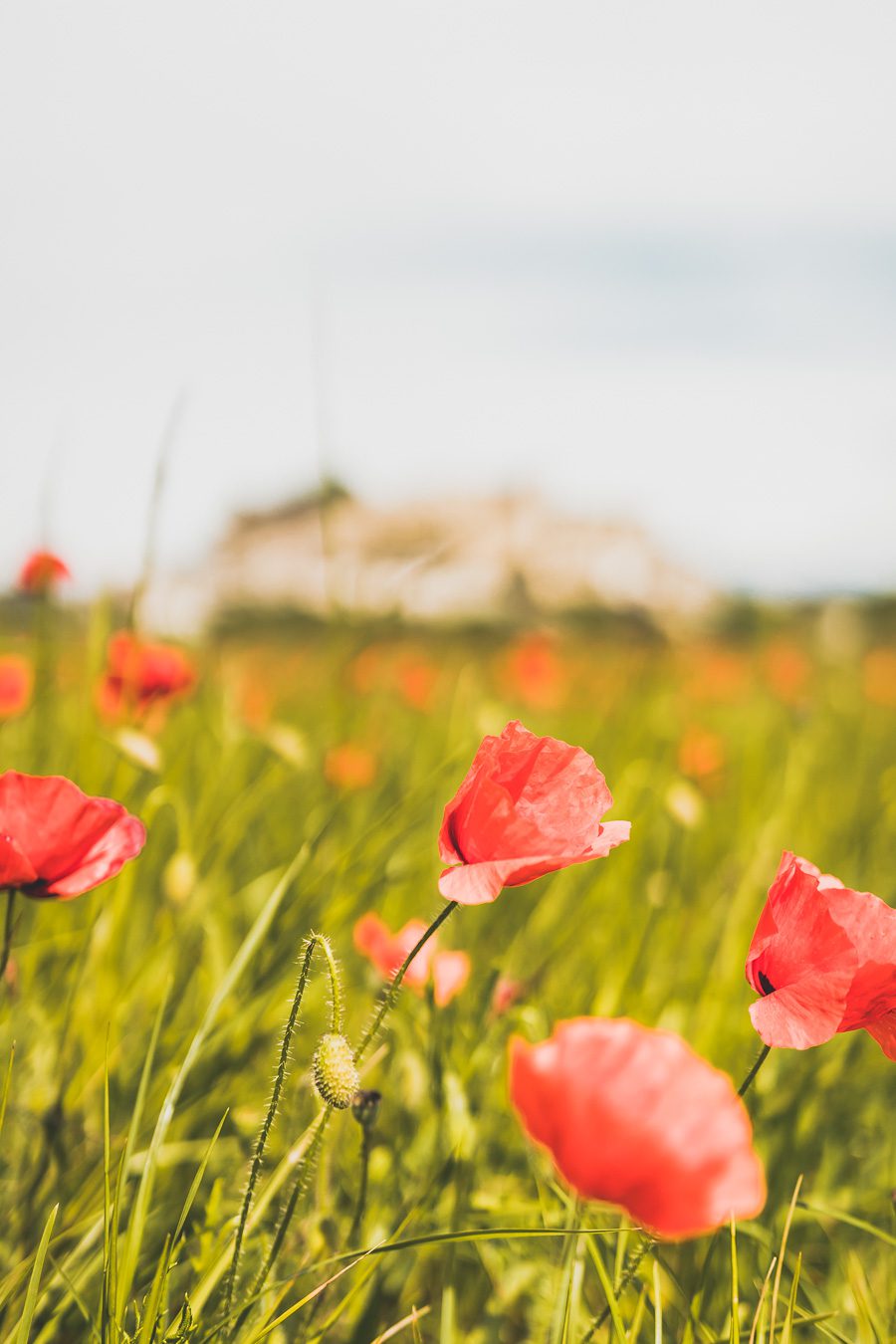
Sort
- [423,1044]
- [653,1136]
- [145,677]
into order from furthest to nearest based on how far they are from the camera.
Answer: [145,677], [423,1044], [653,1136]

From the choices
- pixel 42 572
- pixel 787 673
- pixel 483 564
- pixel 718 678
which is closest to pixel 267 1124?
pixel 42 572

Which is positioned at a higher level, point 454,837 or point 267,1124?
point 454,837

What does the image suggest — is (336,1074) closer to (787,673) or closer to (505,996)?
(505,996)

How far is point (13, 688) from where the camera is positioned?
1538 mm

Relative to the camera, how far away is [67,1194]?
2.87 ft

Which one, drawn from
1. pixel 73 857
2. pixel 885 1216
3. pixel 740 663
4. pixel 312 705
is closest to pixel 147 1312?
pixel 73 857

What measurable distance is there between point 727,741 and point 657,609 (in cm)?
418

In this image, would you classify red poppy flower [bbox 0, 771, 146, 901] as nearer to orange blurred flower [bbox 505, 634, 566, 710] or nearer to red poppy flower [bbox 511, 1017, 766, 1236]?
red poppy flower [bbox 511, 1017, 766, 1236]

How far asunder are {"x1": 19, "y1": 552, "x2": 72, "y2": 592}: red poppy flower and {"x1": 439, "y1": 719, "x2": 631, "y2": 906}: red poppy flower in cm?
67

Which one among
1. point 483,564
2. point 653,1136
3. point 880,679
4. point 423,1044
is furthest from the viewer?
point 483,564

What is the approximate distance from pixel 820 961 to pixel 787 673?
2850 mm

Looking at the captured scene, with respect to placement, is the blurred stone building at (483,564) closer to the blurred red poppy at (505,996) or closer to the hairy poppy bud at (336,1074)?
the blurred red poppy at (505,996)

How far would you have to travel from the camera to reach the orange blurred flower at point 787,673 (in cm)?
316

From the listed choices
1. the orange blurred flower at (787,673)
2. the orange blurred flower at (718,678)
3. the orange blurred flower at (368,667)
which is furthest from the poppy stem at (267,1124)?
the orange blurred flower at (718,678)
